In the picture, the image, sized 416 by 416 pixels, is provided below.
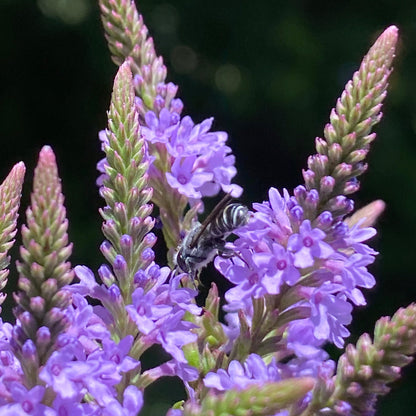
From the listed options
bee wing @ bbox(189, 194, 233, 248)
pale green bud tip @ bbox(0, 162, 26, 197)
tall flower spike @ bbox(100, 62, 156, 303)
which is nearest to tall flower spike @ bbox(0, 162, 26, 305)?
pale green bud tip @ bbox(0, 162, 26, 197)

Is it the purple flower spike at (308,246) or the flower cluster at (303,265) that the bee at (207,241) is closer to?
the flower cluster at (303,265)

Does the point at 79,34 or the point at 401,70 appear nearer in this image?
the point at 401,70

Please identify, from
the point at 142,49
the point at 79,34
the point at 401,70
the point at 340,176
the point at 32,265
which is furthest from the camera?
the point at 79,34

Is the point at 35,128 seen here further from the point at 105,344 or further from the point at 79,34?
the point at 105,344

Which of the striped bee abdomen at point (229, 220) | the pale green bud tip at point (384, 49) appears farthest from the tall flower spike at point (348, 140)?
the striped bee abdomen at point (229, 220)

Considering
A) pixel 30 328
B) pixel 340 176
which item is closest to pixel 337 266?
pixel 340 176

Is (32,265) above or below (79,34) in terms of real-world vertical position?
below

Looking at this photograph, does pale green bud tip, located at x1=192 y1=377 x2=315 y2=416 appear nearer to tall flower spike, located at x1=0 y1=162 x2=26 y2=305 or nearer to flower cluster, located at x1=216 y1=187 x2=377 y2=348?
flower cluster, located at x1=216 y1=187 x2=377 y2=348

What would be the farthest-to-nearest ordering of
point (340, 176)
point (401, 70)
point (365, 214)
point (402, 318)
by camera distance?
1. point (401, 70)
2. point (365, 214)
3. point (340, 176)
4. point (402, 318)
